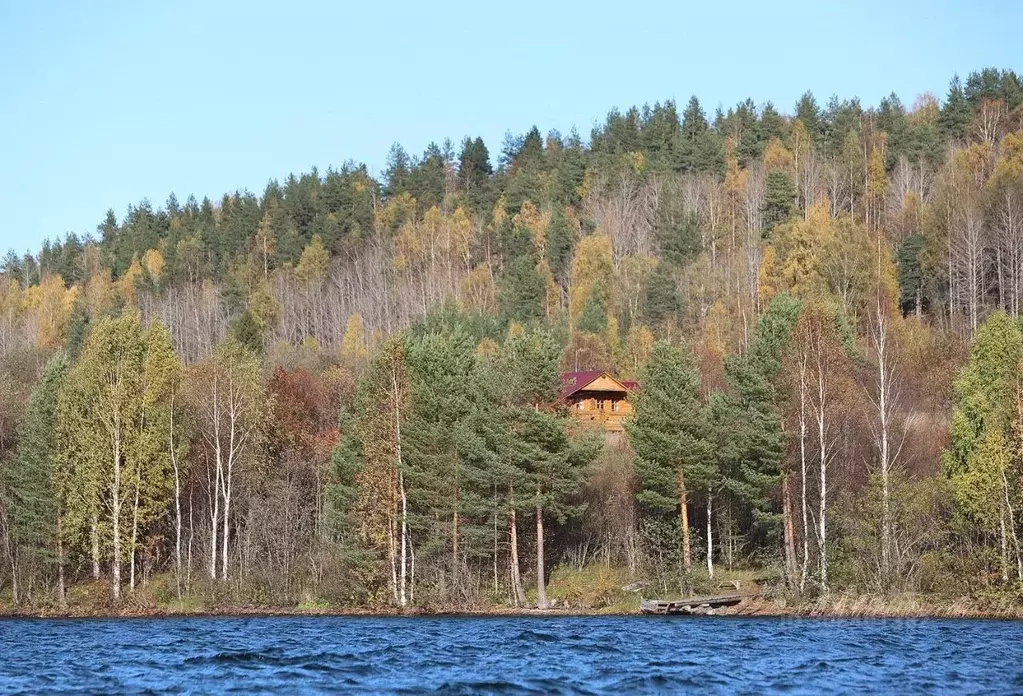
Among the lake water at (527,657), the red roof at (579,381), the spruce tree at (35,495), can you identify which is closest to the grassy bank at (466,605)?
the spruce tree at (35,495)

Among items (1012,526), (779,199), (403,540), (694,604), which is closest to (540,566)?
(403,540)

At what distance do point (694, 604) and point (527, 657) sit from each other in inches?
799

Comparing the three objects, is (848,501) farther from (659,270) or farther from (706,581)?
(659,270)

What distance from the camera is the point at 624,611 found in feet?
170

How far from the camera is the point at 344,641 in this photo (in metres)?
36.3

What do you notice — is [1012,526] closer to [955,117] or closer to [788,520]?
[788,520]

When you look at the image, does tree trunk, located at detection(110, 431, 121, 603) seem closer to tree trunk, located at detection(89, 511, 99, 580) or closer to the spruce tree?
tree trunk, located at detection(89, 511, 99, 580)

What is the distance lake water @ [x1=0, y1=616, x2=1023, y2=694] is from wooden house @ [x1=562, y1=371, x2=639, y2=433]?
114 ft

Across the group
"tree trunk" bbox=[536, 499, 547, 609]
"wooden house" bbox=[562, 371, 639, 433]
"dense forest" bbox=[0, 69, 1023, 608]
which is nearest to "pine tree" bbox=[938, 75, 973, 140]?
"dense forest" bbox=[0, 69, 1023, 608]

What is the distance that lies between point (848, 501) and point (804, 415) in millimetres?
3964

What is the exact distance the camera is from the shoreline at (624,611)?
143 feet

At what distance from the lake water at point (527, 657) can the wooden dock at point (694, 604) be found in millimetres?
5655

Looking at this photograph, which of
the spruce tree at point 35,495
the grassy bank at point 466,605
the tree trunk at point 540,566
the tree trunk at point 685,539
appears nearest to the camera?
the grassy bank at point 466,605

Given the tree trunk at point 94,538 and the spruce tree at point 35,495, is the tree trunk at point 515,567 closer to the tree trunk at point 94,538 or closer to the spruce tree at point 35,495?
the tree trunk at point 94,538
